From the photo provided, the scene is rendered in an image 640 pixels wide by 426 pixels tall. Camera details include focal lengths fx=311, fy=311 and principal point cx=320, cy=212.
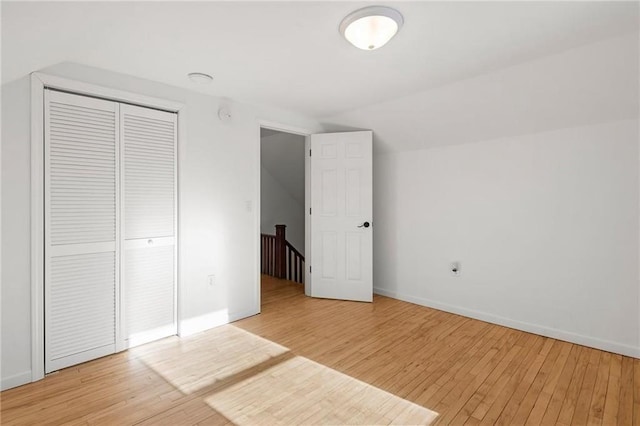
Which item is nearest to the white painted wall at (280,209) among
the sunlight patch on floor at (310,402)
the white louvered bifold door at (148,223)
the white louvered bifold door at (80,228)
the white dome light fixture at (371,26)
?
the white louvered bifold door at (148,223)

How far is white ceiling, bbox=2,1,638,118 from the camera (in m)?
1.68

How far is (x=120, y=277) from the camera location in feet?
8.51

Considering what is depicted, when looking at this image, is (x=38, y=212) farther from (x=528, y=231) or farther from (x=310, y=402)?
(x=528, y=231)

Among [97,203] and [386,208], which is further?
[386,208]

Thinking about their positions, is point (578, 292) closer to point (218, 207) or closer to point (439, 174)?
point (439, 174)

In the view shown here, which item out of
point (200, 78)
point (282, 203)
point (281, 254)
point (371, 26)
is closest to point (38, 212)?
point (200, 78)

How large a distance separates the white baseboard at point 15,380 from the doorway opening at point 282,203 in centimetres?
312

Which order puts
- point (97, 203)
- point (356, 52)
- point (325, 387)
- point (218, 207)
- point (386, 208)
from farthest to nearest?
point (386, 208) → point (218, 207) → point (97, 203) → point (356, 52) → point (325, 387)

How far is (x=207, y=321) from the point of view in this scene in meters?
3.12

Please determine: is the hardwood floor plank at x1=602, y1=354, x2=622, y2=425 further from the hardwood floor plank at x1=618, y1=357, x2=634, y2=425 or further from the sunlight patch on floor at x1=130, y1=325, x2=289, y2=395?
the sunlight patch on floor at x1=130, y1=325, x2=289, y2=395

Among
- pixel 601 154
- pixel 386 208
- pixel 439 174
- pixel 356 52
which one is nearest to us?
pixel 356 52

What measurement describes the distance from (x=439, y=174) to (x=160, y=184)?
303cm

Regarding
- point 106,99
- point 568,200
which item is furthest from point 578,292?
point 106,99

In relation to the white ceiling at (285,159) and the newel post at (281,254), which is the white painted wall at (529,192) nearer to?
the white ceiling at (285,159)
